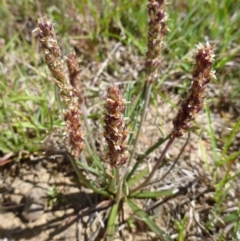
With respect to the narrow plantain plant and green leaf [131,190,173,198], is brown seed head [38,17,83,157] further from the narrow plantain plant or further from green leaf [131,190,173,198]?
green leaf [131,190,173,198]

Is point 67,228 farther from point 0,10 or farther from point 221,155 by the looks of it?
point 0,10

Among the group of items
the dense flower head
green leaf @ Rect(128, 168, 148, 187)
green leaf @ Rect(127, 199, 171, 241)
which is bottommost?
green leaf @ Rect(127, 199, 171, 241)

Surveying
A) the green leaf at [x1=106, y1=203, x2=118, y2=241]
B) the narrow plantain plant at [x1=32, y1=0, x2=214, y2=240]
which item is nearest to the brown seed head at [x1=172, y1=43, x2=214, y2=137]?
the narrow plantain plant at [x1=32, y1=0, x2=214, y2=240]

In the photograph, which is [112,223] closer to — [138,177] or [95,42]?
[138,177]

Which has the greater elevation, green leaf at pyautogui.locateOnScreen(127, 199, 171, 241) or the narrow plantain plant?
the narrow plantain plant

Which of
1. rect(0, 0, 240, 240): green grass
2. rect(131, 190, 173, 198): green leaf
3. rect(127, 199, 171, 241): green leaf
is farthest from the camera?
rect(0, 0, 240, 240): green grass

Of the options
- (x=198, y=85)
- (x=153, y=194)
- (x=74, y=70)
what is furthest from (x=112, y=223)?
(x=198, y=85)

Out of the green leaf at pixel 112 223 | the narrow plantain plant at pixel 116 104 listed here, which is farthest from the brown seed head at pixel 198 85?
the green leaf at pixel 112 223

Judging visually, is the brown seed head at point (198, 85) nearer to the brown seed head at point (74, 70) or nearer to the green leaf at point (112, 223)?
the brown seed head at point (74, 70)

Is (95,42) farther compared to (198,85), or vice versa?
(95,42)
